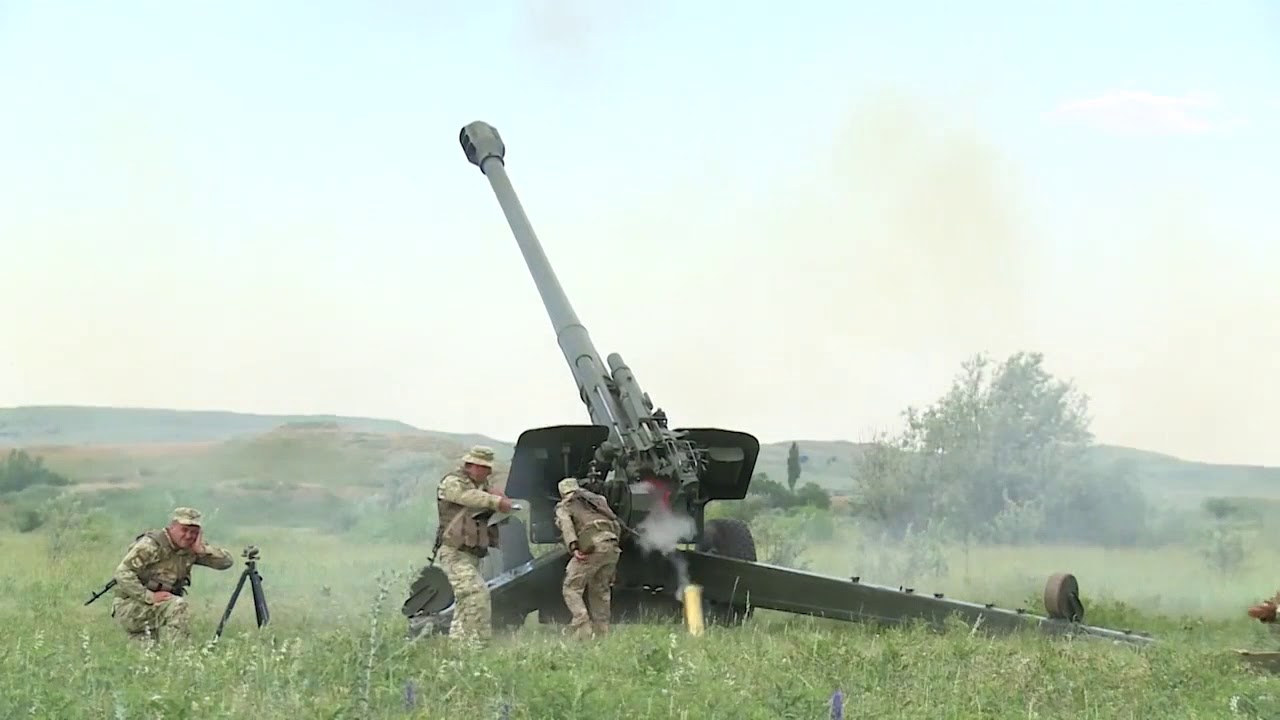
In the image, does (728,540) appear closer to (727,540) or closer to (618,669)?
(727,540)

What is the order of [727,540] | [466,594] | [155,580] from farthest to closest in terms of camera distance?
[727,540] → [466,594] → [155,580]

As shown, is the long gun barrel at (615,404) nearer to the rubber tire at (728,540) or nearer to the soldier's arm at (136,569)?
the rubber tire at (728,540)

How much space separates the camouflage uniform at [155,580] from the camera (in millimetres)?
9234

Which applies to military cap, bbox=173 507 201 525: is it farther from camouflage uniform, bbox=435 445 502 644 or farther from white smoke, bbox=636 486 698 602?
white smoke, bbox=636 486 698 602

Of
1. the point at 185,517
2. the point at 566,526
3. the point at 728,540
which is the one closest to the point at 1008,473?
the point at 728,540

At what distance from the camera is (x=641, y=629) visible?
34.0ft

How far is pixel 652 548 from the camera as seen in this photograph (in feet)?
36.8

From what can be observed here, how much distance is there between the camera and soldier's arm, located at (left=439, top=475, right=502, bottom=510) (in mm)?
9766

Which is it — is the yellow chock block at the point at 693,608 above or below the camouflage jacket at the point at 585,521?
below

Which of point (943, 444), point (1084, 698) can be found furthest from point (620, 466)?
point (943, 444)

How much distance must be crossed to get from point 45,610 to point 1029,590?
8.39 meters

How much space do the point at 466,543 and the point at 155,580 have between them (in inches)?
77.8

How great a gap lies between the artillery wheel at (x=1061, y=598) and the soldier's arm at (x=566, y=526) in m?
3.26

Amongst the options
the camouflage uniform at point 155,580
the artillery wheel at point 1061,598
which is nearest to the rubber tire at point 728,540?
the artillery wheel at point 1061,598
